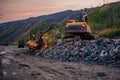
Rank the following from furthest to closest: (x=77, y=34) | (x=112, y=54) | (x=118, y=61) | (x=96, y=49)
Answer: (x=77, y=34), (x=96, y=49), (x=112, y=54), (x=118, y=61)

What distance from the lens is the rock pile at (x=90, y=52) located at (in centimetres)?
1495

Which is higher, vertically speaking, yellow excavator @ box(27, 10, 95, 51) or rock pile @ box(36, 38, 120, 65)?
yellow excavator @ box(27, 10, 95, 51)

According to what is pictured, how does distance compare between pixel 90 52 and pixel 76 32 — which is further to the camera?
pixel 76 32

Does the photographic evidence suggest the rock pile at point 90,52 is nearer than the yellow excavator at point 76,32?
Yes

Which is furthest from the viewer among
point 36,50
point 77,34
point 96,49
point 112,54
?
point 36,50

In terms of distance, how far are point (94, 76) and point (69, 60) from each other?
243 inches

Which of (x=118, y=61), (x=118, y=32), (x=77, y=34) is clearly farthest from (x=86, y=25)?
(x=118, y=32)

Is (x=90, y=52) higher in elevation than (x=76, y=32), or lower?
lower

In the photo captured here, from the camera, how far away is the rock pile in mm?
14953

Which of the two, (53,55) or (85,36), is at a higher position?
(85,36)

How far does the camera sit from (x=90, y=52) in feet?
54.3

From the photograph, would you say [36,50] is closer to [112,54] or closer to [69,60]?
[69,60]

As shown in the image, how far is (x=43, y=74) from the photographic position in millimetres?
10812

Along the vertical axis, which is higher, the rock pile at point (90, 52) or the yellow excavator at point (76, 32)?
the yellow excavator at point (76, 32)
